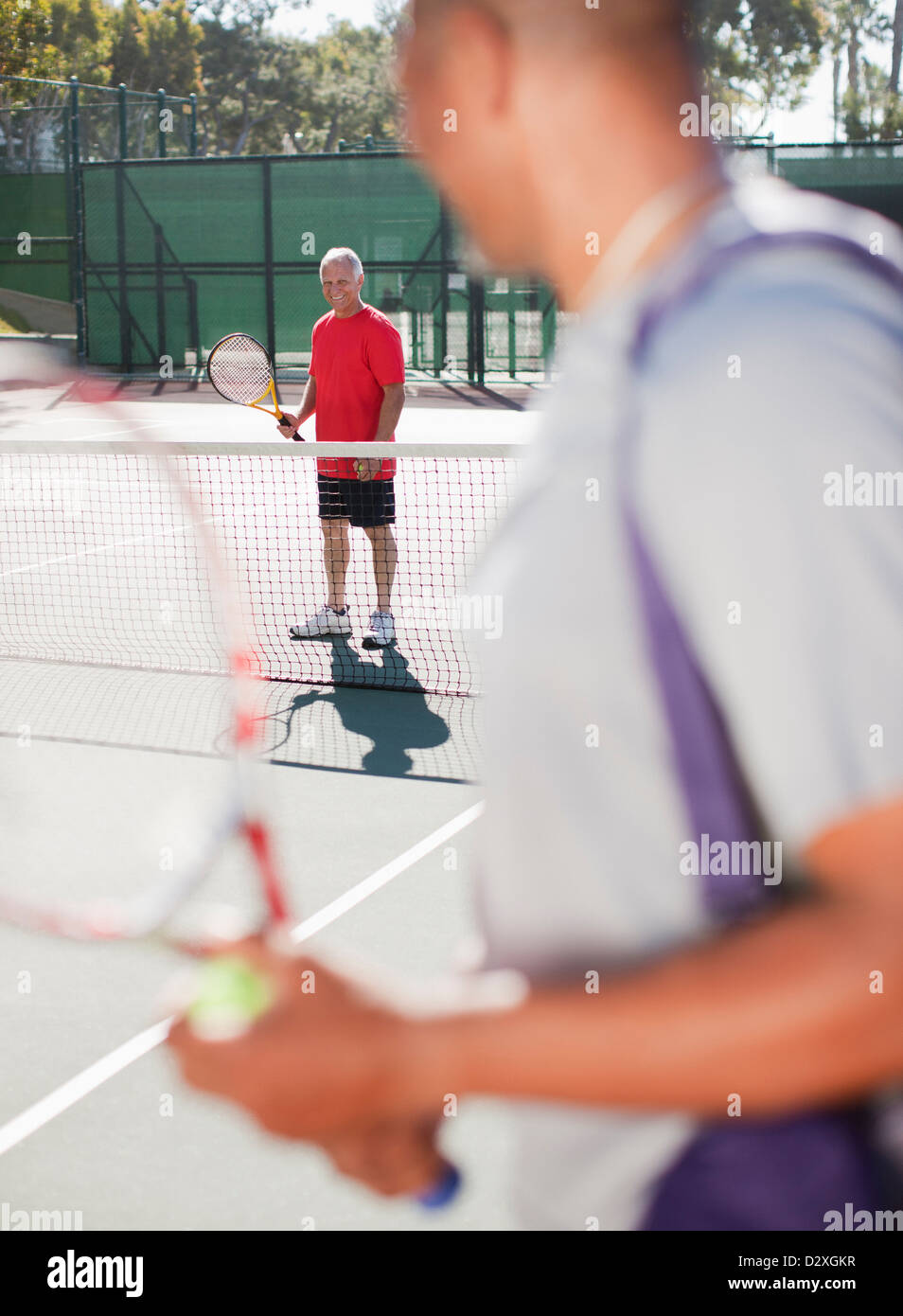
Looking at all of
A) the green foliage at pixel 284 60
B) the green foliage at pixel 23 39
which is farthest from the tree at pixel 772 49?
the green foliage at pixel 23 39

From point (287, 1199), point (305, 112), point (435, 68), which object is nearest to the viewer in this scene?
point (435, 68)

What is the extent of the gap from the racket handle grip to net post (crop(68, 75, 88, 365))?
950 inches

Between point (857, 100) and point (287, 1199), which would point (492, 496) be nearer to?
point (287, 1199)

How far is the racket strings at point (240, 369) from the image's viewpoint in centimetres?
720

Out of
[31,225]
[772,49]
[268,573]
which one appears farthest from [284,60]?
[268,573]

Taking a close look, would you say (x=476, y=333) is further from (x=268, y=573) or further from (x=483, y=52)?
(x=483, y=52)

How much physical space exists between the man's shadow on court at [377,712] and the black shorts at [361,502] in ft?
2.38

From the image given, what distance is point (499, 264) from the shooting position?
3.42 feet

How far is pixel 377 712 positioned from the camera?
660cm
